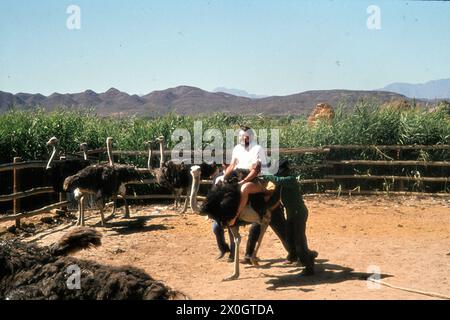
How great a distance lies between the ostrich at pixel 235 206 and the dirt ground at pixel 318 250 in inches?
21.5

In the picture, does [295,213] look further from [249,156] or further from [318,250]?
[318,250]

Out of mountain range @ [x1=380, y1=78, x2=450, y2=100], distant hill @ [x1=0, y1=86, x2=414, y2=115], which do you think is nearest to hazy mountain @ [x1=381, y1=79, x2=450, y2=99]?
mountain range @ [x1=380, y1=78, x2=450, y2=100]

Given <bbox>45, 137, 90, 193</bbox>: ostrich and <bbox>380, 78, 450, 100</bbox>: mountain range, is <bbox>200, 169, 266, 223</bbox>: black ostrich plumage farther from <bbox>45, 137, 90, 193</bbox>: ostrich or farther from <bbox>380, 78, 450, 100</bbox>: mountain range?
<bbox>380, 78, 450, 100</bbox>: mountain range

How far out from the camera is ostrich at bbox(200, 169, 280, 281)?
22.3 feet

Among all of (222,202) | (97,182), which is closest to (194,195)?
(222,202)

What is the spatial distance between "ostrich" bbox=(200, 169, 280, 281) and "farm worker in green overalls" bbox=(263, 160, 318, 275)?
25 centimetres

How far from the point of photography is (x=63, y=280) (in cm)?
402

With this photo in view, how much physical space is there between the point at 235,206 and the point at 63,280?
309 centimetres

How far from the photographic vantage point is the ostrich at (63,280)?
12.7ft

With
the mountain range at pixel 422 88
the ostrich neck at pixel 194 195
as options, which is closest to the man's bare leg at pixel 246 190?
the ostrich neck at pixel 194 195

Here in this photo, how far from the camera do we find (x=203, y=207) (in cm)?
684

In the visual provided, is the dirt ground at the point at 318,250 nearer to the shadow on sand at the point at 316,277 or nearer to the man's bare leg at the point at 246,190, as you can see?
the shadow on sand at the point at 316,277

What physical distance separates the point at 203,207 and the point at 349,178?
8.24 m
